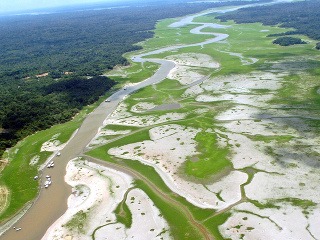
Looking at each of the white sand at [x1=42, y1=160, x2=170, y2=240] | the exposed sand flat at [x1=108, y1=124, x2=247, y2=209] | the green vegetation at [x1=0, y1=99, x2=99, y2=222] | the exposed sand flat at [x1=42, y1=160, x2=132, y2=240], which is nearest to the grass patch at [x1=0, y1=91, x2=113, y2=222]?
the green vegetation at [x1=0, y1=99, x2=99, y2=222]

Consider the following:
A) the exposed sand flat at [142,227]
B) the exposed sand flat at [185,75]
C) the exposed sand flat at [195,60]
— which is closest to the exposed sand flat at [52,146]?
the exposed sand flat at [142,227]

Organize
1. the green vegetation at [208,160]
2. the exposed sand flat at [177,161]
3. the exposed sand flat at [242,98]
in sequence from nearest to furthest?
1. the exposed sand flat at [177,161]
2. the green vegetation at [208,160]
3. the exposed sand flat at [242,98]

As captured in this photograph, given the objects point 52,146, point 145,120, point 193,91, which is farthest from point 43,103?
point 193,91

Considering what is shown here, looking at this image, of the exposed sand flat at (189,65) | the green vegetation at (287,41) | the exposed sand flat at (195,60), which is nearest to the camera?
the exposed sand flat at (189,65)

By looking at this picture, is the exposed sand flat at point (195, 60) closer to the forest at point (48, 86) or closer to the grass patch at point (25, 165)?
the forest at point (48, 86)

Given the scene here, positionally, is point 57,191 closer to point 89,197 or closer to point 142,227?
point 89,197

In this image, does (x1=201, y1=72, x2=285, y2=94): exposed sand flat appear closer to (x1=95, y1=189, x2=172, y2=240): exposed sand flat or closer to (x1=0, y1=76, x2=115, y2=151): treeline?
(x1=0, y1=76, x2=115, y2=151): treeline

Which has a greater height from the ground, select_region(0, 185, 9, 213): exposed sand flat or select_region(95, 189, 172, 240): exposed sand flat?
select_region(95, 189, 172, 240): exposed sand flat
